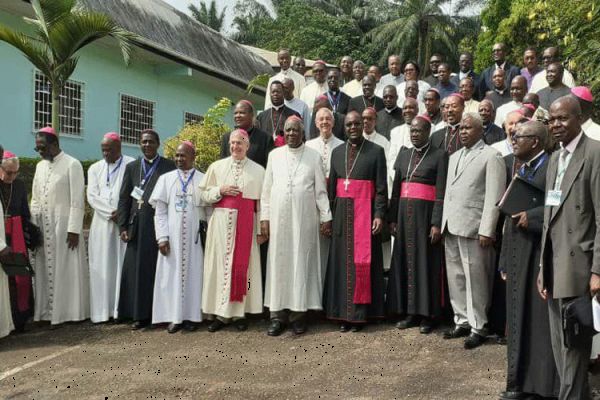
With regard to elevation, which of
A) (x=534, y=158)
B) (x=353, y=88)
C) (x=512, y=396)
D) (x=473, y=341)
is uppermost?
(x=353, y=88)

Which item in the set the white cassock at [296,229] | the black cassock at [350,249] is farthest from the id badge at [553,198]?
the white cassock at [296,229]

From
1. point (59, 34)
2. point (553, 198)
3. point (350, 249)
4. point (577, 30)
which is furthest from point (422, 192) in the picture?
point (59, 34)

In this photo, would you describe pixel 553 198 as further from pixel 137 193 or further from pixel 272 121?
pixel 272 121

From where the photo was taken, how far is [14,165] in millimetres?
7492

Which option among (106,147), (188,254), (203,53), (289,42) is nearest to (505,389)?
(188,254)

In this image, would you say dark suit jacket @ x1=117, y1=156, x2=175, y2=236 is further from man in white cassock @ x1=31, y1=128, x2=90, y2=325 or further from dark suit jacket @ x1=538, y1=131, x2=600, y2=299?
dark suit jacket @ x1=538, y1=131, x2=600, y2=299

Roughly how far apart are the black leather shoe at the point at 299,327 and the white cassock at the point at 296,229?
16 centimetres

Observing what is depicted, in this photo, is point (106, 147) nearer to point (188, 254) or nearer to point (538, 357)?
point (188, 254)

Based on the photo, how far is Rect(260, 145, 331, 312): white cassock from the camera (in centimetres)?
682

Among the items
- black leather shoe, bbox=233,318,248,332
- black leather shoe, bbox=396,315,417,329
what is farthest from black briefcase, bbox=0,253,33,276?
black leather shoe, bbox=396,315,417,329

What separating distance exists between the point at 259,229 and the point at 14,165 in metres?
2.84

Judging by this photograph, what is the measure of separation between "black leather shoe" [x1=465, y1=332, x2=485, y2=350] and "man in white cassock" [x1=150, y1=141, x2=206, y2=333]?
281 cm

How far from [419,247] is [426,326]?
76 centimetres

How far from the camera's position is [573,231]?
406cm
